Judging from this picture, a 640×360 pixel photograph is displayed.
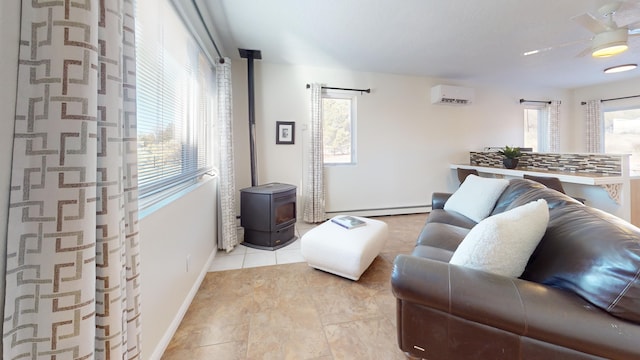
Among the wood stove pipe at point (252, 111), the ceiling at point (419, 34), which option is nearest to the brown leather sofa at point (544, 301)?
the ceiling at point (419, 34)

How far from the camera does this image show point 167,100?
1.75 meters

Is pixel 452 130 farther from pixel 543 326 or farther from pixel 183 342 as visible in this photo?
pixel 183 342

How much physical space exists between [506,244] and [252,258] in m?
2.31

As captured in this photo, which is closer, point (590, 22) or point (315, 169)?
point (590, 22)

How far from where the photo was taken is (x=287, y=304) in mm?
1899

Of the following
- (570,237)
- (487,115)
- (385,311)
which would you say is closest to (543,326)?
(570,237)

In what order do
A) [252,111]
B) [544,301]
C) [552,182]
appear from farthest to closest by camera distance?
A: [252,111] → [552,182] → [544,301]

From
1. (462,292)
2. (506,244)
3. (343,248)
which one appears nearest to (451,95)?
(343,248)

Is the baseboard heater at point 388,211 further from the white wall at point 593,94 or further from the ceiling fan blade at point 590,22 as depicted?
the white wall at point 593,94

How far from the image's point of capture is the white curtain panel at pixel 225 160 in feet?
9.46

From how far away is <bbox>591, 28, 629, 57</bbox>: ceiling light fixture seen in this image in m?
2.05

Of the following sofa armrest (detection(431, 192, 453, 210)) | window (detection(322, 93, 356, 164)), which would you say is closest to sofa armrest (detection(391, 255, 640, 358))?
sofa armrest (detection(431, 192, 453, 210))

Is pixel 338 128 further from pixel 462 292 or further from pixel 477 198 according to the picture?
pixel 462 292

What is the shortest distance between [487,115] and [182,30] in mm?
5181
